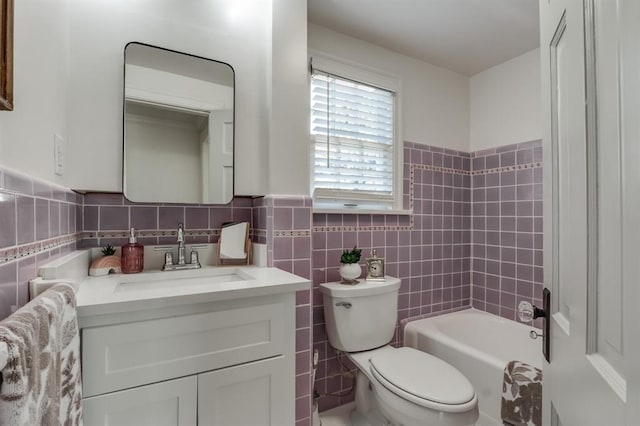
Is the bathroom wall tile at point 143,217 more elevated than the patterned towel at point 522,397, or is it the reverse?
the bathroom wall tile at point 143,217

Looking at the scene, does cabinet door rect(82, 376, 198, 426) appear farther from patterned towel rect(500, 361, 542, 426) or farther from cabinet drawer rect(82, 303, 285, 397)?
patterned towel rect(500, 361, 542, 426)

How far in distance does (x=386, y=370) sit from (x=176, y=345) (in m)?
0.95

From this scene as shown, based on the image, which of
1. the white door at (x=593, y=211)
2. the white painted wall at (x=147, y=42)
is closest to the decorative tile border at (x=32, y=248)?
the white painted wall at (x=147, y=42)

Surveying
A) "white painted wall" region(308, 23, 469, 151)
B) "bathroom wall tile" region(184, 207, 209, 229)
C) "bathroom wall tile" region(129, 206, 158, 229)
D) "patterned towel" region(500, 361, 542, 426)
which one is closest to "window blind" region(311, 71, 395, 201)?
"white painted wall" region(308, 23, 469, 151)

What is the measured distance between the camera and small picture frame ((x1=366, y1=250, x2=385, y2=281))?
5.99ft

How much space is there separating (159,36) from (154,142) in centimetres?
47

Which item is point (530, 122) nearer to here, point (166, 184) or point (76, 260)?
point (166, 184)

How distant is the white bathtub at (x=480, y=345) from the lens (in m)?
1.68

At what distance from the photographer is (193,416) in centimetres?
100

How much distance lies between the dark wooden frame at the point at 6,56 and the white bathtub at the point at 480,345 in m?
2.08

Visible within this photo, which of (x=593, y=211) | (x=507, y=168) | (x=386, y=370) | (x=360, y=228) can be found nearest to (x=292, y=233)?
(x=360, y=228)

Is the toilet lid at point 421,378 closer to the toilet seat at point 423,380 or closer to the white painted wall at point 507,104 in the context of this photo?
the toilet seat at point 423,380

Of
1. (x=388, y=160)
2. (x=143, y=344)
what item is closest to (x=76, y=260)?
(x=143, y=344)

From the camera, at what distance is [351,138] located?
2.06 metres
